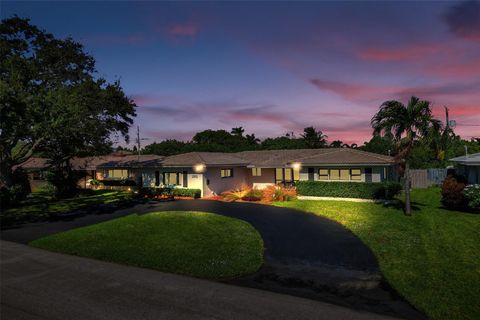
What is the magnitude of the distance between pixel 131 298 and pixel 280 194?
2119 centimetres

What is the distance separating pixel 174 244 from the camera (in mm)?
14820

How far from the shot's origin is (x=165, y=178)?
117ft

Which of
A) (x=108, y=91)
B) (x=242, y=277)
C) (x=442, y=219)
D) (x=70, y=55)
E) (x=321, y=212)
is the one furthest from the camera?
(x=108, y=91)

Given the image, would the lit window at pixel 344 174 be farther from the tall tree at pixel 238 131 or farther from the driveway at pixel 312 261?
the tall tree at pixel 238 131

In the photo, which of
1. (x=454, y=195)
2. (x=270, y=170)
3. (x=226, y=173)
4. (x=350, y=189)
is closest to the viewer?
(x=454, y=195)

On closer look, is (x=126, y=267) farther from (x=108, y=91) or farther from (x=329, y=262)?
(x=108, y=91)

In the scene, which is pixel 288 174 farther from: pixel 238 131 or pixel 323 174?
pixel 238 131

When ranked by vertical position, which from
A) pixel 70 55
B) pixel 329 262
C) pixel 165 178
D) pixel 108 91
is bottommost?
pixel 329 262

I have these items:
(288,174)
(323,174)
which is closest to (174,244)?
(323,174)

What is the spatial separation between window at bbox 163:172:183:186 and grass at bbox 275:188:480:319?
15.5 meters

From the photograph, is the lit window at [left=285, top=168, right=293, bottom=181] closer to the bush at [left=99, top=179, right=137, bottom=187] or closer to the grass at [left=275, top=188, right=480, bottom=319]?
the grass at [left=275, top=188, right=480, bottom=319]

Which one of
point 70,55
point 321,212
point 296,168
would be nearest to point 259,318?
point 321,212

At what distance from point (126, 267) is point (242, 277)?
4.43 metres

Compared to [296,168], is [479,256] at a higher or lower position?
lower
